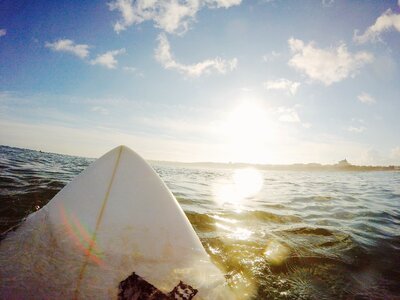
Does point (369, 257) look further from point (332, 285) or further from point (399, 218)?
point (399, 218)

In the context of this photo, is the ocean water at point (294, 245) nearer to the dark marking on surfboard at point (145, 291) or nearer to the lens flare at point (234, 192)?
the dark marking on surfboard at point (145, 291)

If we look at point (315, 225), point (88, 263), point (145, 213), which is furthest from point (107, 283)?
point (315, 225)

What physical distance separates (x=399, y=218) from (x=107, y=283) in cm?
751

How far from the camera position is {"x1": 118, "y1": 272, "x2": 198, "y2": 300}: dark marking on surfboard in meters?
1.86

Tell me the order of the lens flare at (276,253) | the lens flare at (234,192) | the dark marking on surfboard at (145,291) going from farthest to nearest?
the lens flare at (234,192) → the lens flare at (276,253) → the dark marking on surfboard at (145,291)

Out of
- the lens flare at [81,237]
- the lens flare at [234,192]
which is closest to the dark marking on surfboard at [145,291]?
the lens flare at [81,237]

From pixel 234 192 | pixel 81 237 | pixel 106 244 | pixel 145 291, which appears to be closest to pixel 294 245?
pixel 145 291

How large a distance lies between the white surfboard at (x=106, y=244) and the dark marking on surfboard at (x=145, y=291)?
0.05m

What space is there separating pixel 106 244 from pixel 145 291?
605 millimetres

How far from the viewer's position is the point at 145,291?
190 cm

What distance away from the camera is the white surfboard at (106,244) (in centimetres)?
195

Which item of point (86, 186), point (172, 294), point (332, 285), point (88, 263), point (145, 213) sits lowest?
point (332, 285)

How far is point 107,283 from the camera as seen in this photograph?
1.96m

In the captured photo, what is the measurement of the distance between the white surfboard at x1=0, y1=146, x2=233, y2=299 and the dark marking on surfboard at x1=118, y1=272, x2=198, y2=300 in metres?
0.05
